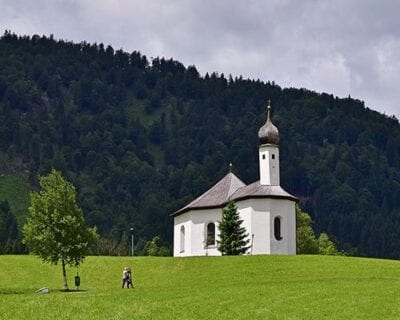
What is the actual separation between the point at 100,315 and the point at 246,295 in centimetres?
939

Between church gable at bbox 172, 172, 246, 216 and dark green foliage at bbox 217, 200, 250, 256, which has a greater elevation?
church gable at bbox 172, 172, 246, 216

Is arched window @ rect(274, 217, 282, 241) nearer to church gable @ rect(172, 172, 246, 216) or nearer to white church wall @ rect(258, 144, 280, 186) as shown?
white church wall @ rect(258, 144, 280, 186)

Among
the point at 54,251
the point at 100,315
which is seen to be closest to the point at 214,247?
the point at 54,251

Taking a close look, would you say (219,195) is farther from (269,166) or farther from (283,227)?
(283,227)

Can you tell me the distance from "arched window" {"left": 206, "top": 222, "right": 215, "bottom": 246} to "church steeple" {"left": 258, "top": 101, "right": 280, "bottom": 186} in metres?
8.06

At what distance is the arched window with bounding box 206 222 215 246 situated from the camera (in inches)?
3477

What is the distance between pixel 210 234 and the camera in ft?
292

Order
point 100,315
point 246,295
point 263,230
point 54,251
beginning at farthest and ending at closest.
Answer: point 263,230, point 54,251, point 246,295, point 100,315

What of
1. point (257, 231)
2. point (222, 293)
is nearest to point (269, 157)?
point (257, 231)

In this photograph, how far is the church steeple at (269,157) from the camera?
85.1m

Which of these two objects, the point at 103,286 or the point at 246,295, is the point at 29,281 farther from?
the point at 246,295

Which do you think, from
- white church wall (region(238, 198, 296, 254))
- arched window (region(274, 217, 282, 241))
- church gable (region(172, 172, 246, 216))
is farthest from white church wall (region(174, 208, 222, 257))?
arched window (region(274, 217, 282, 241))

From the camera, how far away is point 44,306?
37.7 meters

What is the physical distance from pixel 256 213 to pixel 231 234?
15.3 feet
